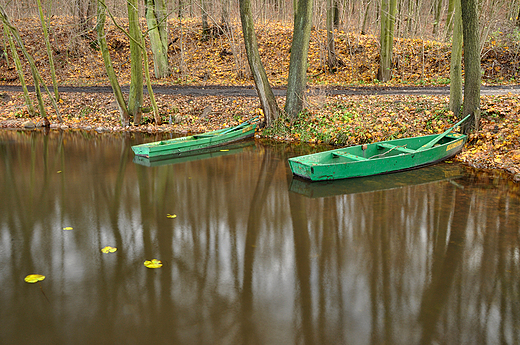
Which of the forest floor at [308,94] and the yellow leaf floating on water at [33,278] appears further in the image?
the forest floor at [308,94]

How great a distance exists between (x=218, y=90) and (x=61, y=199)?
11898mm

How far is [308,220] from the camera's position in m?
6.76

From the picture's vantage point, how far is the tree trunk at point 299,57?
525 inches

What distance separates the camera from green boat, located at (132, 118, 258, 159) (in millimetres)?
11604

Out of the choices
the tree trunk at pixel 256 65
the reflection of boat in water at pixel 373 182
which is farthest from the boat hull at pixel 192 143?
the reflection of boat in water at pixel 373 182

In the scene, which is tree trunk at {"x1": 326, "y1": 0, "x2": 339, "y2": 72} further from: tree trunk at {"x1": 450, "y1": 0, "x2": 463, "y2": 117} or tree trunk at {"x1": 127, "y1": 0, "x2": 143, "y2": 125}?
tree trunk at {"x1": 127, "y1": 0, "x2": 143, "y2": 125}

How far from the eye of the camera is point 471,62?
420 inches

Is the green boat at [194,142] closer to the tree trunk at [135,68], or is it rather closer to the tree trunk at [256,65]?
the tree trunk at [256,65]

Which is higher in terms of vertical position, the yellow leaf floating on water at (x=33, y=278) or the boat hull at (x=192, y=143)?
A: the boat hull at (x=192, y=143)

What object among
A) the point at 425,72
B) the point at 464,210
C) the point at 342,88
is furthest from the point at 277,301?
the point at 425,72

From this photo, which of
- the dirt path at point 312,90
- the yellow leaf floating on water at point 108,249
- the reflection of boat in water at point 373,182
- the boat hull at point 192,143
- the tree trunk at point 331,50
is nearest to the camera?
the yellow leaf floating on water at point 108,249

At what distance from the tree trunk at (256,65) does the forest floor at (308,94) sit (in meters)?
0.48

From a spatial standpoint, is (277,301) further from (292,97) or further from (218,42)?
(218,42)

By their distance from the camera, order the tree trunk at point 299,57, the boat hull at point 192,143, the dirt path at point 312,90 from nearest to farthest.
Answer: the boat hull at point 192,143, the tree trunk at point 299,57, the dirt path at point 312,90
